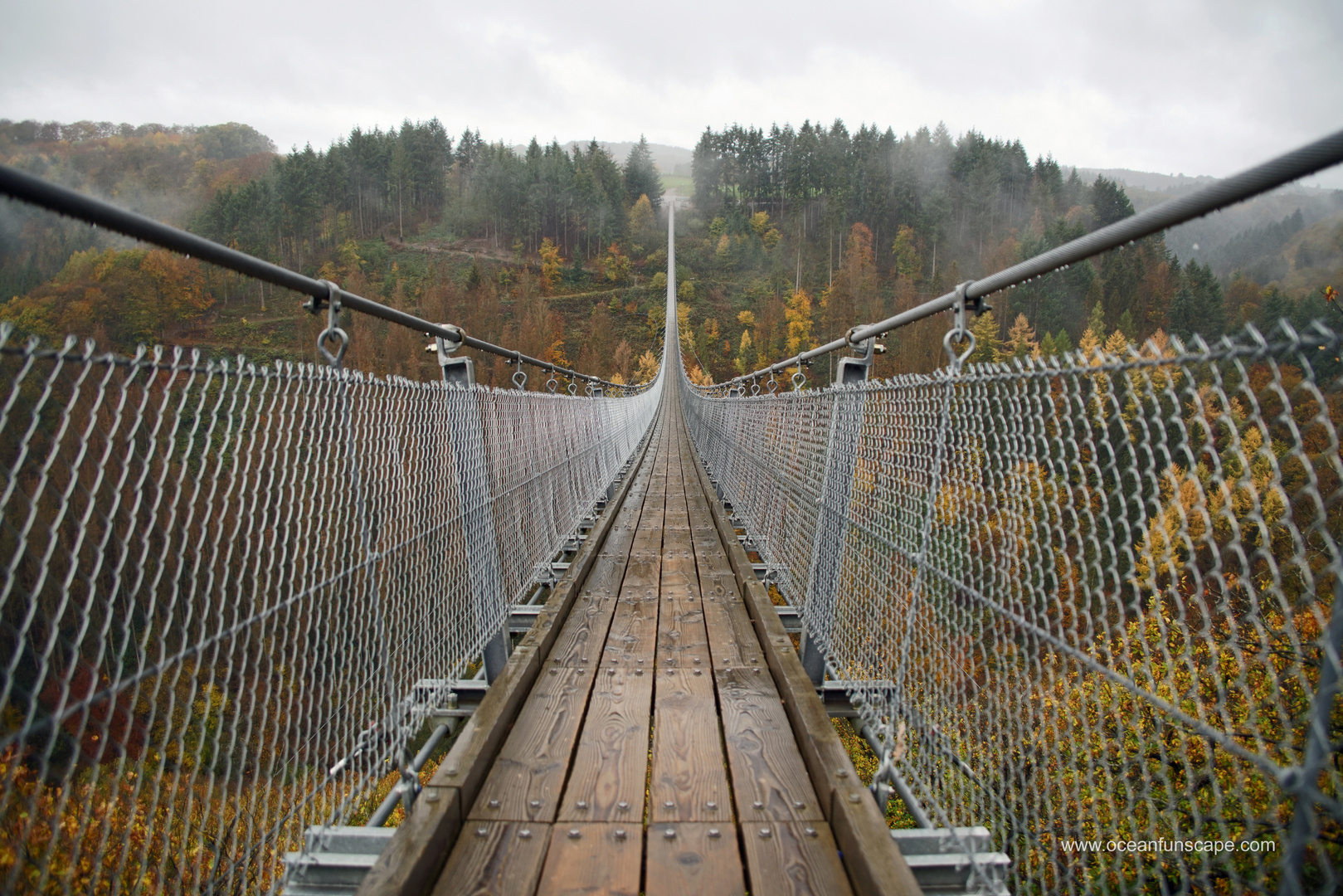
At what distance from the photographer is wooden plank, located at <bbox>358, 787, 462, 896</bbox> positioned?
119 cm

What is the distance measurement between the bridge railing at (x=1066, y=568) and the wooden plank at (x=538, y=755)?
765 mm

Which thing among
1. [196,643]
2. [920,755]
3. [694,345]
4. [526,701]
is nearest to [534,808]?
[526,701]

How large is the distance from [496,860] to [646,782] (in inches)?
18.0

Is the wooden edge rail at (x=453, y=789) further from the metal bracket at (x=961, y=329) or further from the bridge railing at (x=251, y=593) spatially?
the metal bracket at (x=961, y=329)

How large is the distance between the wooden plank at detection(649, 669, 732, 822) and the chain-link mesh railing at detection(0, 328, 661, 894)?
2.09 feet

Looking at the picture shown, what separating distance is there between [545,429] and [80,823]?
9.77 feet

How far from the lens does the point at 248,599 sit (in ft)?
5.93

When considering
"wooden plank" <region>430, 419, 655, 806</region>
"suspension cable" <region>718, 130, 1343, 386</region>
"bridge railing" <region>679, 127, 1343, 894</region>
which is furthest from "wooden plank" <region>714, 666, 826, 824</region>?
"suspension cable" <region>718, 130, 1343, 386</region>

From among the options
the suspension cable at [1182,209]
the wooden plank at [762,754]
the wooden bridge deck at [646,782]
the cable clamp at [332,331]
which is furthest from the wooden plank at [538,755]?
the suspension cable at [1182,209]

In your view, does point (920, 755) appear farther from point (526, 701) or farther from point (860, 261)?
point (860, 261)

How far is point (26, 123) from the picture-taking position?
4194 centimetres

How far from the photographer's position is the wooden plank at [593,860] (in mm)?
1309

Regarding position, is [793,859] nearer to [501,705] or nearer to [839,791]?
[839,791]

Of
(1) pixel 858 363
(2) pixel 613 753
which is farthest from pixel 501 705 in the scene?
(1) pixel 858 363
